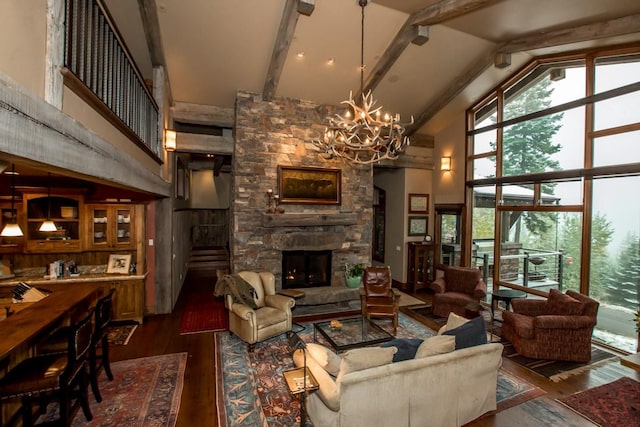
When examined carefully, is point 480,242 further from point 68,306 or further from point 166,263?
point 68,306

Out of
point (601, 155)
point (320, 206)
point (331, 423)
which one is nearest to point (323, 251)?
point (320, 206)

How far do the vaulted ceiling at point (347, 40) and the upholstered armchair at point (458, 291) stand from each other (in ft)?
11.9

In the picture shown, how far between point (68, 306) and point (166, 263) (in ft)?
7.75

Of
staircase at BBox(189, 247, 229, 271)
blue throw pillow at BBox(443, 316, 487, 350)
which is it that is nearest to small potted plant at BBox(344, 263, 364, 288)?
blue throw pillow at BBox(443, 316, 487, 350)

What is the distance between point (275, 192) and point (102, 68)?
368 centimetres

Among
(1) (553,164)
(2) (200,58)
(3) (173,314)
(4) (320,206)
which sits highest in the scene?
(2) (200,58)

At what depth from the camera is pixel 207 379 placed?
11.6 ft

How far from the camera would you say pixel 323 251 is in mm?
6520

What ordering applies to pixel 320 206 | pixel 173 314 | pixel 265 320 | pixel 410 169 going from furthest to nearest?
pixel 410 169 < pixel 320 206 < pixel 173 314 < pixel 265 320

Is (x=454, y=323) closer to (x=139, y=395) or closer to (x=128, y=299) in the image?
(x=139, y=395)

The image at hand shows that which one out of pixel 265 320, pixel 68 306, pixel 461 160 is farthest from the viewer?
pixel 461 160

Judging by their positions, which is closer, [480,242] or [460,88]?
[460,88]

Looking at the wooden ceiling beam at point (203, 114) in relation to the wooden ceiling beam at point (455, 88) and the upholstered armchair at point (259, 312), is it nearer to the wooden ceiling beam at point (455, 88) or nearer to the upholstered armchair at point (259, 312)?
the upholstered armchair at point (259, 312)

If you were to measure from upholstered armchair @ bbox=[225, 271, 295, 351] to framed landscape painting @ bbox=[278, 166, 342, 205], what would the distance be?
1776mm
